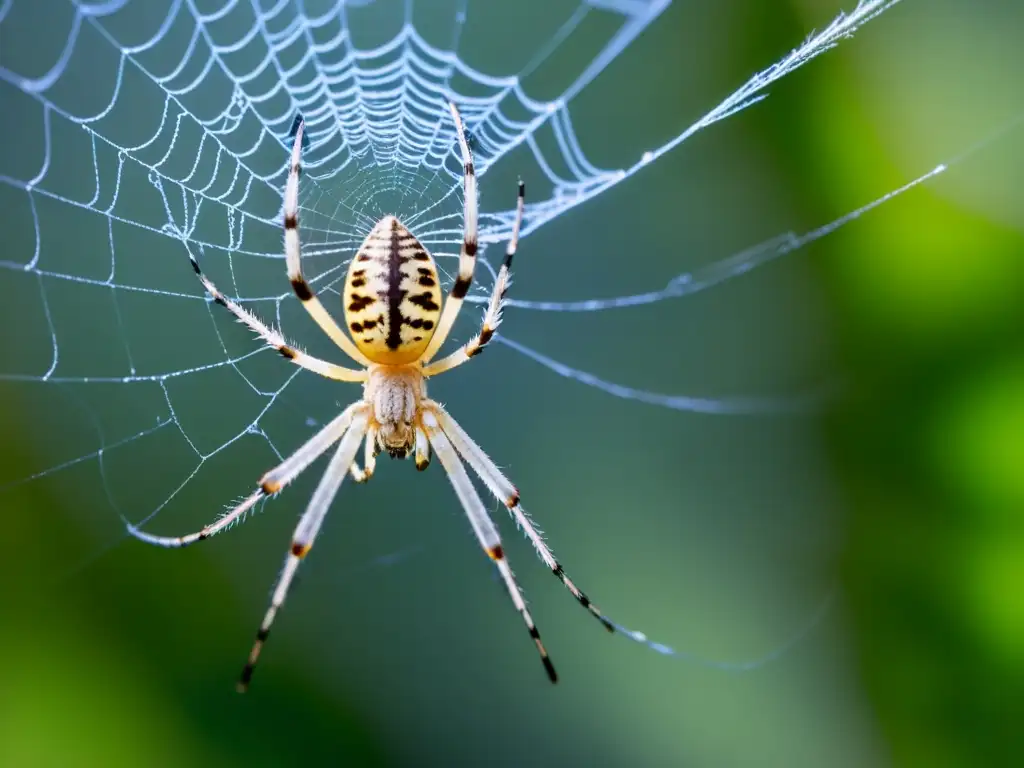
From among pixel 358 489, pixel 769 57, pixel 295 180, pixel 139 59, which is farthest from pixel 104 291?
pixel 769 57

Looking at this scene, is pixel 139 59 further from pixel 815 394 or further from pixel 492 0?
pixel 815 394

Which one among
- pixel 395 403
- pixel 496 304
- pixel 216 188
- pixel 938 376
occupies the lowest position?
pixel 938 376

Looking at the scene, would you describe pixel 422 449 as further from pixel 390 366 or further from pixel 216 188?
pixel 216 188

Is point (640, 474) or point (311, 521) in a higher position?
point (311, 521)

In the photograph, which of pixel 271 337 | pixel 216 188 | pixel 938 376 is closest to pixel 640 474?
pixel 938 376

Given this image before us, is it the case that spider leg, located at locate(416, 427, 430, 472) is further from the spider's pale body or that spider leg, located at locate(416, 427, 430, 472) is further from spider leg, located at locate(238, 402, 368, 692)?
spider leg, located at locate(238, 402, 368, 692)

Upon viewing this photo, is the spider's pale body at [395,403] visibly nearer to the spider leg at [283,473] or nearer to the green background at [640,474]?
the spider leg at [283,473]

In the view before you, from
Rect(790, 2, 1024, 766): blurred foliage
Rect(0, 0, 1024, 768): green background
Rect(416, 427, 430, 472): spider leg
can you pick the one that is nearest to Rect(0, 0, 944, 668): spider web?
Rect(0, 0, 1024, 768): green background
